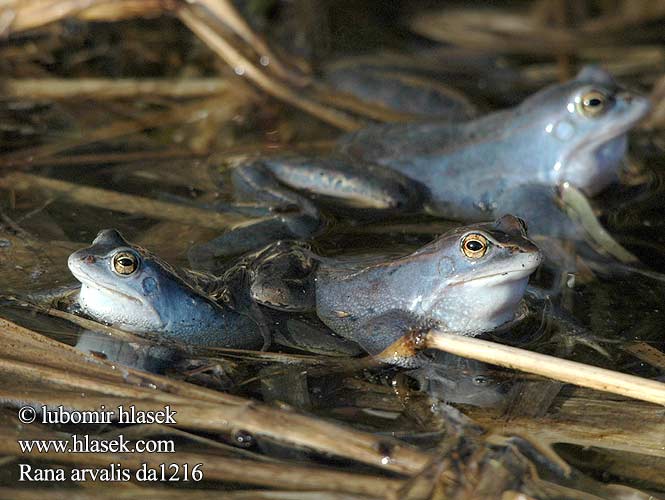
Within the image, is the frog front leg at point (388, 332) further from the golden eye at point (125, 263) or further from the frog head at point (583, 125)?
the frog head at point (583, 125)

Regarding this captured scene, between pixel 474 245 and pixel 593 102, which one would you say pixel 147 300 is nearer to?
pixel 474 245

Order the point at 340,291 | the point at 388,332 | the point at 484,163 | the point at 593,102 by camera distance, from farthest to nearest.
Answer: the point at 484,163 < the point at 593,102 < the point at 340,291 < the point at 388,332

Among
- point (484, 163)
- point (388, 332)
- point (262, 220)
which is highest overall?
point (484, 163)

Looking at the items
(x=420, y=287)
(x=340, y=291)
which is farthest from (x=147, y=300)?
(x=420, y=287)

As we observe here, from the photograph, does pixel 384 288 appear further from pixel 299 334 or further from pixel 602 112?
pixel 602 112

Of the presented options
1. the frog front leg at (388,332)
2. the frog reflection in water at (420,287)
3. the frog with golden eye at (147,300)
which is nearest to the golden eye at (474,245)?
the frog reflection in water at (420,287)

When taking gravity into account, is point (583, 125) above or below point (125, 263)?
above

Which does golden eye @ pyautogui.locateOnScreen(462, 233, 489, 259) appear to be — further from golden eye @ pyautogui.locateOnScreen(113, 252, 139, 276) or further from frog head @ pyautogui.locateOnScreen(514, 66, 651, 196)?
frog head @ pyautogui.locateOnScreen(514, 66, 651, 196)
